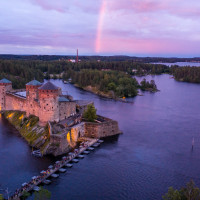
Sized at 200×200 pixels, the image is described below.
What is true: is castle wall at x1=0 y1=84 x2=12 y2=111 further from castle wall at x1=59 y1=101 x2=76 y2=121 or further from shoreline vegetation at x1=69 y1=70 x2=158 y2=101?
shoreline vegetation at x1=69 y1=70 x2=158 y2=101

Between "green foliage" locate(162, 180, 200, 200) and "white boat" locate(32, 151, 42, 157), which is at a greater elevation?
A: "green foliage" locate(162, 180, 200, 200)

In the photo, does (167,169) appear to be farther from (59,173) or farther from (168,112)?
(168,112)

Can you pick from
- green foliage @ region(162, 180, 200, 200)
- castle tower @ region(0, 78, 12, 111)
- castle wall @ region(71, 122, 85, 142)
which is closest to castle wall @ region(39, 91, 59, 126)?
castle wall @ region(71, 122, 85, 142)

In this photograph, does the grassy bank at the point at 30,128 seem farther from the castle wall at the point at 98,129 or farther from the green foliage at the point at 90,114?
the green foliage at the point at 90,114

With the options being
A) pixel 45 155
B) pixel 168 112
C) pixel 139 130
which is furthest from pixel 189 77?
pixel 45 155

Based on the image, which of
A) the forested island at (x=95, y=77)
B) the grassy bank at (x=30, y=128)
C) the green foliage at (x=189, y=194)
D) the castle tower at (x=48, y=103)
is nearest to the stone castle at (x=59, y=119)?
the castle tower at (x=48, y=103)
